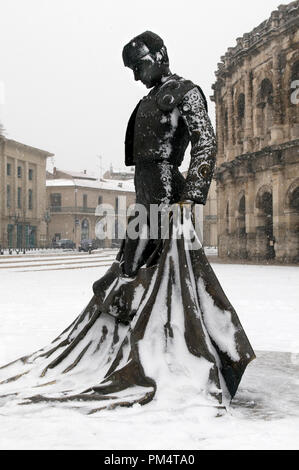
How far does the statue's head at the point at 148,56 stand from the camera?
3.97 metres

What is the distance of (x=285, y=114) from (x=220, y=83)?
7565mm

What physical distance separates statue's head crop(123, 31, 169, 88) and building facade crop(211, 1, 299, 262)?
19312 millimetres

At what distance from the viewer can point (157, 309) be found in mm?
3492

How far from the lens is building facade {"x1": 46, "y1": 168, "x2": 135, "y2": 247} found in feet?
210

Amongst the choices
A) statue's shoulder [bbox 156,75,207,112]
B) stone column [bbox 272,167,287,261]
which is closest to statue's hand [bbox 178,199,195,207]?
statue's shoulder [bbox 156,75,207,112]

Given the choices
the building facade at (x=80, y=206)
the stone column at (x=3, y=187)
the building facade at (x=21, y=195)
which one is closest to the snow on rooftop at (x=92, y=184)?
the building facade at (x=80, y=206)

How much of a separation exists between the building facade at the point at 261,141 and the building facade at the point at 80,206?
113ft

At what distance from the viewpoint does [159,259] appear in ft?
11.8

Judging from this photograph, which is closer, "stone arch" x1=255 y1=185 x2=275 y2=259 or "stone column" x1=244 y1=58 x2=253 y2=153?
"stone arch" x1=255 y1=185 x2=275 y2=259

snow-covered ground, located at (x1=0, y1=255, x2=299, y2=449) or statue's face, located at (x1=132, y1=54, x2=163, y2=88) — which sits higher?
statue's face, located at (x1=132, y1=54, x2=163, y2=88)

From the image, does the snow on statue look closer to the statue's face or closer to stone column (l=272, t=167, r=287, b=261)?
the statue's face
